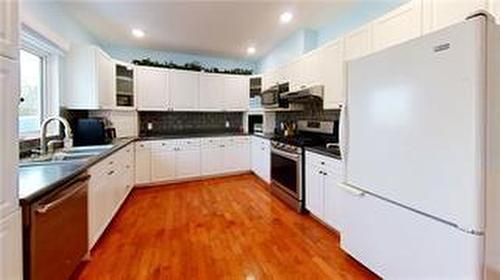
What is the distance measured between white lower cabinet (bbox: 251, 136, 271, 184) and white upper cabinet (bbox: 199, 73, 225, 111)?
1.04m

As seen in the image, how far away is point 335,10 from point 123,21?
2886 millimetres

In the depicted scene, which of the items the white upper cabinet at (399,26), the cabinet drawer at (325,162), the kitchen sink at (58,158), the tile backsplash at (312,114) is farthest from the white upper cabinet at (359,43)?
the kitchen sink at (58,158)

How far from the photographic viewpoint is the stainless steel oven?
355 cm

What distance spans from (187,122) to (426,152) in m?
4.83

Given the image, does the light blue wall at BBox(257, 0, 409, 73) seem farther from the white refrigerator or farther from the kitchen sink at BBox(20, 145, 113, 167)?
the kitchen sink at BBox(20, 145, 113, 167)

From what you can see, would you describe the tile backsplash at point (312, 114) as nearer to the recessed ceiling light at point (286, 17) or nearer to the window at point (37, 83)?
the recessed ceiling light at point (286, 17)

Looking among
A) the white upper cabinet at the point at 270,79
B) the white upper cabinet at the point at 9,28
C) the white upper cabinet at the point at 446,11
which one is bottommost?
the white upper cabinet at the point at 9,28

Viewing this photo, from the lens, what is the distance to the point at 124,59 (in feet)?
17.5

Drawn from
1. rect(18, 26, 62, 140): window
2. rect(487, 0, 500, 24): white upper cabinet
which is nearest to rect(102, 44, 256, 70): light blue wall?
rect(18, 26, 62, 140): window

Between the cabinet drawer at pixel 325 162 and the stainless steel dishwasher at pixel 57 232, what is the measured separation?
7.19 ft

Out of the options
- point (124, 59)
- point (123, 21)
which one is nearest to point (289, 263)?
point (123, 21)

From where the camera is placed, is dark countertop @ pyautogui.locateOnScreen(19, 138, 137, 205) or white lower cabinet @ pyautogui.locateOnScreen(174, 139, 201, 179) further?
white lower cabinet @ pyautogui.locateOnScreen(174, 139, 201, 179)

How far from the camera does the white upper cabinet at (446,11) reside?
5.86 ft

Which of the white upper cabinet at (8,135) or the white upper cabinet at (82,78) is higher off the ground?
the white upper cabinet at (82,78)
